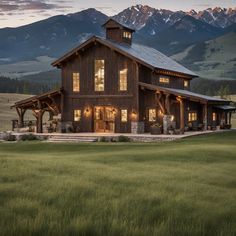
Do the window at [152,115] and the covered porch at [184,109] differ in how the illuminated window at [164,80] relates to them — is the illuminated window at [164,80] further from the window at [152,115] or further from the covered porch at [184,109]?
the window at [152,115]

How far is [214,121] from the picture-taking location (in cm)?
5538

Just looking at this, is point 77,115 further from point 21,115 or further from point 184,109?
point 184,109

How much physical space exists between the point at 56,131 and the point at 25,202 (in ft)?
123

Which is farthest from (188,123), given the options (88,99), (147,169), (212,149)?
(147,169)

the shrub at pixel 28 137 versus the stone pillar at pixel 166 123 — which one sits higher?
the stone pillar at pixel 166 123

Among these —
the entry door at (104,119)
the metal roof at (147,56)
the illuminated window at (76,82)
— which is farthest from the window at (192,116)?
the illuminated window at (76,82)

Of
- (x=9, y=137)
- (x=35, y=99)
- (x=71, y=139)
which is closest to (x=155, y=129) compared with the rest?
(x=71, y=139)

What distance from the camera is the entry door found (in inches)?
1870

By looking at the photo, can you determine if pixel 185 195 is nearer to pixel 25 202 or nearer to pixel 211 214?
pixel 211 214

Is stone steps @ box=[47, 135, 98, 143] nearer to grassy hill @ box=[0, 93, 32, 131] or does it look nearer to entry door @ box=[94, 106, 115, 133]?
entry door @ box=[94, 106, 115, 133]

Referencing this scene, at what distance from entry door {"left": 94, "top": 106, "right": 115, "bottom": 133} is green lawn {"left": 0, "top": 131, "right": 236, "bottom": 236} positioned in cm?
2594

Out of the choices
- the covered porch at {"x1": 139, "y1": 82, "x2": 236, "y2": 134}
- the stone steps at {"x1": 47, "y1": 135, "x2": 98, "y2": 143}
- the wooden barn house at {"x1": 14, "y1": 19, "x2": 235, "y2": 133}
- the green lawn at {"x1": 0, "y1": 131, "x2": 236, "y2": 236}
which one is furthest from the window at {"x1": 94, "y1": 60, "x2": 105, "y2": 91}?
the green lawn at {"x1": 0, "y1": 131, "x2": 236, "y2": 236}

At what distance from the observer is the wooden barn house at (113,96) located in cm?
4591

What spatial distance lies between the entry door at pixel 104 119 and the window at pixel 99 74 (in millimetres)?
2042
